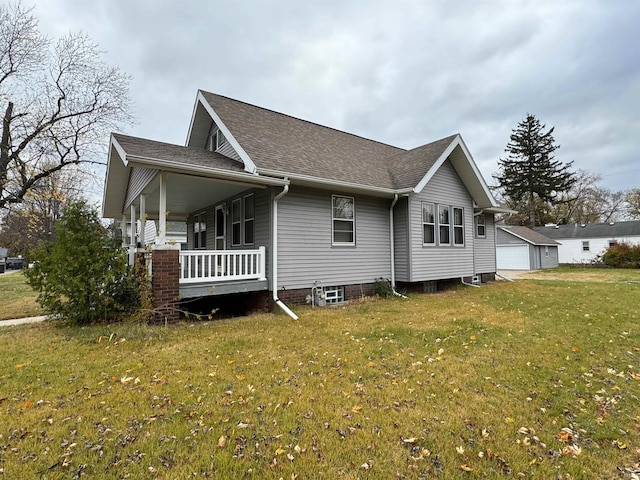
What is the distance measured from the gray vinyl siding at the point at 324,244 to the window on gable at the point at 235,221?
Result: 2172mm

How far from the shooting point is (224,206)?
11.1 metres

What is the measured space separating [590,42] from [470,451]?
57.1 ft

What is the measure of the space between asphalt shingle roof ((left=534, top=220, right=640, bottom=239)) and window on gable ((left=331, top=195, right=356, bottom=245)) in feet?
118

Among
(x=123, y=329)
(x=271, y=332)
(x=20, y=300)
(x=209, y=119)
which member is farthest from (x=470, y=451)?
(x=20, y=300)

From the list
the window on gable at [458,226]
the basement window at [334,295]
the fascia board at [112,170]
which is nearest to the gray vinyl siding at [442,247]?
the window on gable at [458,226]

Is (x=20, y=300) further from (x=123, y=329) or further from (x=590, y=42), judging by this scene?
(x=590, y=42)

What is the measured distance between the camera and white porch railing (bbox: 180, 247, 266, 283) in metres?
7.73

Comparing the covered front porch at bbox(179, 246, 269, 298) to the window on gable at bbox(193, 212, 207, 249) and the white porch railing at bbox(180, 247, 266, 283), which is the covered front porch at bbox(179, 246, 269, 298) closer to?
the white porch railing at bbox(180, 247, 266, 283)

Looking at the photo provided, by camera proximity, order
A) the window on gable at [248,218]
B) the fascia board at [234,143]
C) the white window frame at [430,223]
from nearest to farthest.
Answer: the fascia board at [234,143]
the window on gable at [248,218]
the white window frame at [430,223]

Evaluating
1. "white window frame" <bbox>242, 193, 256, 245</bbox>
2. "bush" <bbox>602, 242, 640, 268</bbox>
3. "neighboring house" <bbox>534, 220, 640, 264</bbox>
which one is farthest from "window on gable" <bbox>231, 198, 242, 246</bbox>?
"neighboring house" <bbox>534, 220, 640, 264</bbox>

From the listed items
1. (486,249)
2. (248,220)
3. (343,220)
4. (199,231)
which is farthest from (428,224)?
(199,231)

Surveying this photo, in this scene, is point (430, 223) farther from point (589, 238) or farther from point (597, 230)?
point (597, 230)

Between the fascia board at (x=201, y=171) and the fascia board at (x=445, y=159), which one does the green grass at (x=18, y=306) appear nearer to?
the fascia board at (x=201, y=171)

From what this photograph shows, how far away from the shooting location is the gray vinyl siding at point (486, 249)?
1509 centimetres
